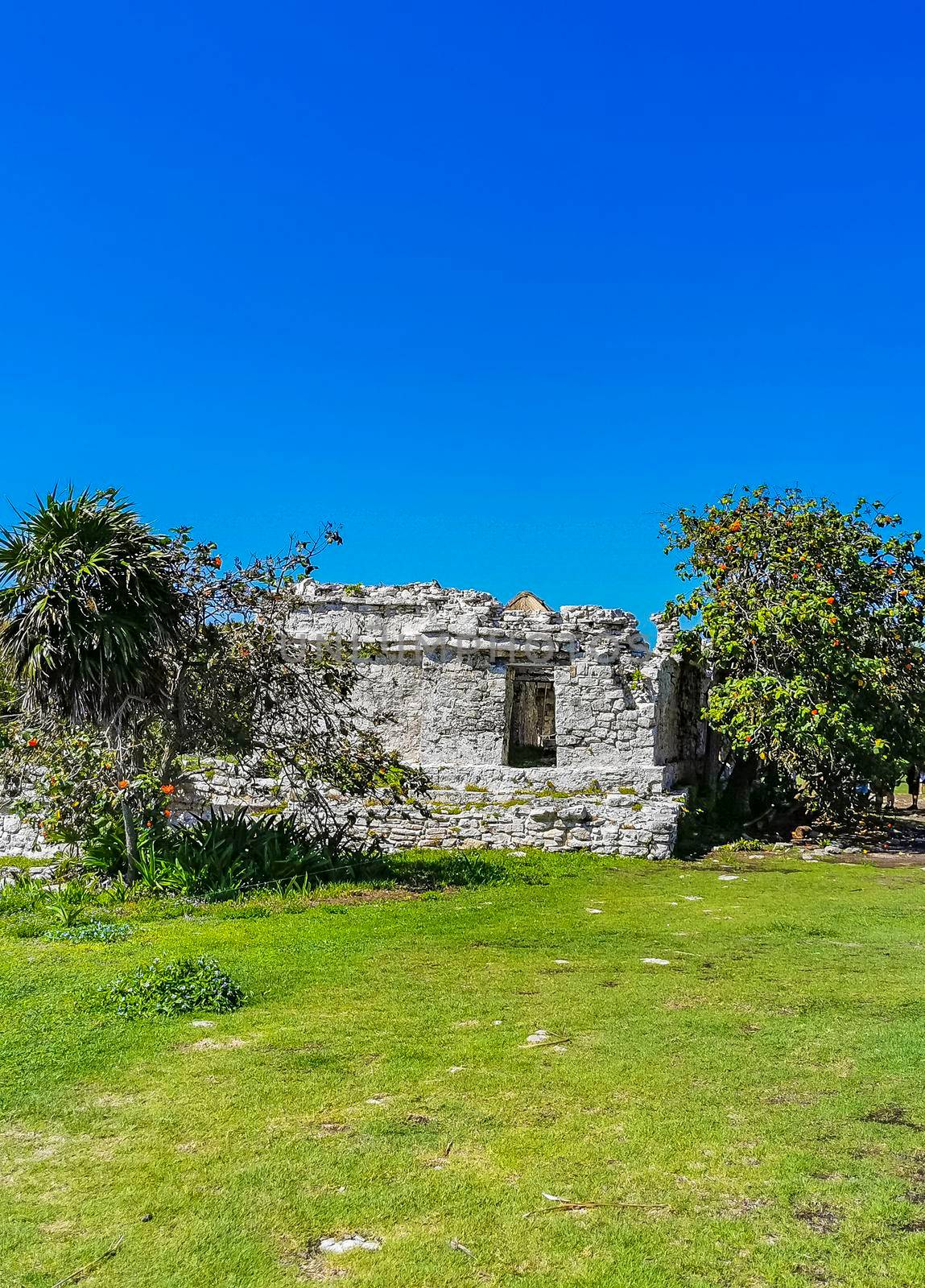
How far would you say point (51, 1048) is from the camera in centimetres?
567

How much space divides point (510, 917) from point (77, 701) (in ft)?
15.9

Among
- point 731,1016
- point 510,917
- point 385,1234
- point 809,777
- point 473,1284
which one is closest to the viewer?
point 473,1284

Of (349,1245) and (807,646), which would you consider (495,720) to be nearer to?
(807,646)

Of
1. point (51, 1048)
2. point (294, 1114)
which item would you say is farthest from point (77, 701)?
point (294, 1114)

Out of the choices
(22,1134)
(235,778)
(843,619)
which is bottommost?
(22,1134)

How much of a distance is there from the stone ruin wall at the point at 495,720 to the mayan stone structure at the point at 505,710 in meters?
0.02

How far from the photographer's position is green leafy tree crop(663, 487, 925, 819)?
15703mm

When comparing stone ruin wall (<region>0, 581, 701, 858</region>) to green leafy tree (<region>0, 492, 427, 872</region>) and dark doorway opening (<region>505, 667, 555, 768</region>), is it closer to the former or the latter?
green leafy tree (<region>0, 492, 427, 872</region>)

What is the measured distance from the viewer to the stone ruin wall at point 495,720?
1448 cm

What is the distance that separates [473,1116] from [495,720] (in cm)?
1129

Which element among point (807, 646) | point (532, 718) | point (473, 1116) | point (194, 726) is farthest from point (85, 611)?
point (532, 718)

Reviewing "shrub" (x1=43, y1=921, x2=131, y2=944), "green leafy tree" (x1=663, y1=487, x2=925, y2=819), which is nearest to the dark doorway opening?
"green leafy tree" (x1=663, y1=487, x2=925, y2=819)

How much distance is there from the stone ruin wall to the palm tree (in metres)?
4.21

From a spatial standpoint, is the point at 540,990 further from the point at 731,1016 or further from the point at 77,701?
the point at 77,701
